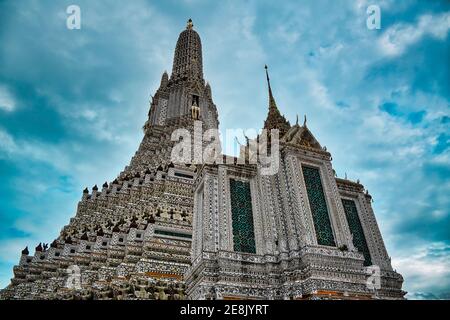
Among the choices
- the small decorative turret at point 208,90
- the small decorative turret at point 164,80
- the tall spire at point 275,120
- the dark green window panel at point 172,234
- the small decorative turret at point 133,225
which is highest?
the small decorative turret at point 164,80

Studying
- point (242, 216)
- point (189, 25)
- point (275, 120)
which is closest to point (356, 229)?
point (242, 216)

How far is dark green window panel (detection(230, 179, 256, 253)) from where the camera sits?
60.2ft

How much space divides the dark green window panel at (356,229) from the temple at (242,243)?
72mm

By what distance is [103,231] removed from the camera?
115ft

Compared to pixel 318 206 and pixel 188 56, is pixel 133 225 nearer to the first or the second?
pixel 318 206

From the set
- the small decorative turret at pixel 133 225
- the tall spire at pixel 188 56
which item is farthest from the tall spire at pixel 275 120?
the tall spire at pixel 188 56

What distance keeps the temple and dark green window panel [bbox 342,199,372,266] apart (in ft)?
0.24

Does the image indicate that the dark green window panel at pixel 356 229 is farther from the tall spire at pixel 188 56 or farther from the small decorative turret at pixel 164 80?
the small decorative turret at pixel 164 80

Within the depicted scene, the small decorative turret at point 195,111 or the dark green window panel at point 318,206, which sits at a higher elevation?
the small decorative turret at point 195,111

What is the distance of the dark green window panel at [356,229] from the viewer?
2059cm

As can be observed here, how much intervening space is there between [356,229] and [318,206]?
3.66 meters

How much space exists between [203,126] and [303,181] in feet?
105

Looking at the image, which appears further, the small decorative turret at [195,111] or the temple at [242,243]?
the small decorative turret at [195,111]

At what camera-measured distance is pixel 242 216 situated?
63.4 feet
